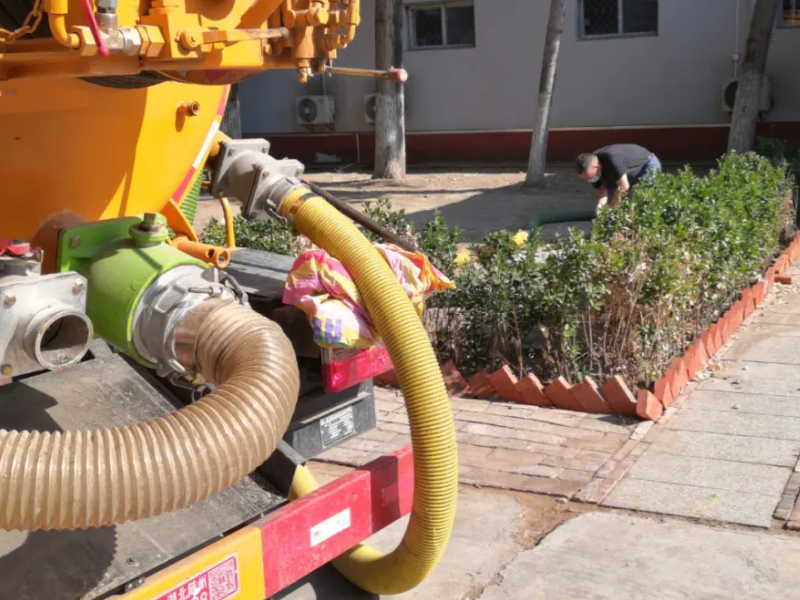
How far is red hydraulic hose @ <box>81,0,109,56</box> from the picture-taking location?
8.31ft

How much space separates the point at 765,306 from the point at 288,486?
582cm

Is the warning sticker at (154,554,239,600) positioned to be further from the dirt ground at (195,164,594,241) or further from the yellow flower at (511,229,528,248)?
the dirt ground at (195,164,594,241)

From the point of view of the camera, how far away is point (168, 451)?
2445mm

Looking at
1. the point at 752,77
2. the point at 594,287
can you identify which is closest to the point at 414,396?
the point at 594,287

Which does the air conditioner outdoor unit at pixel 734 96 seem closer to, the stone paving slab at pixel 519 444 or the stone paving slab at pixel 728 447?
the stone paving slab at pixel 519 444

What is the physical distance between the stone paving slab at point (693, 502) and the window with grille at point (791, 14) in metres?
13.4

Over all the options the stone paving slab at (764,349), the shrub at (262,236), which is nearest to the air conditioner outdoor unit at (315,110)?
the shrub at (262,236)

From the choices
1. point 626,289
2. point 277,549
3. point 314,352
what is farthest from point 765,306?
point 277,549

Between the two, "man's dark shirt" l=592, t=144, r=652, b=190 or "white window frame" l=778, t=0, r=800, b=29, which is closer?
"man's dark shirt" l=592, t=144, r=652, b=190

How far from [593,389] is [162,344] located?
11.2ft

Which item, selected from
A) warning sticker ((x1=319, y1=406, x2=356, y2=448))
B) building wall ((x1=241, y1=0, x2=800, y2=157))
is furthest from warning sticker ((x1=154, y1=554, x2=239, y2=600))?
building wall ((x1=241, y1=0, x2=800, y2=157))

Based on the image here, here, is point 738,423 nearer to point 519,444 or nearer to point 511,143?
point 519,444

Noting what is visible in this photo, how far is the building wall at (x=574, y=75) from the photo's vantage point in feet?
55.2

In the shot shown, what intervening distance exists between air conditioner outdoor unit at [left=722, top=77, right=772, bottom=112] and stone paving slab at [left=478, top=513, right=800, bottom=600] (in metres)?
13.1
